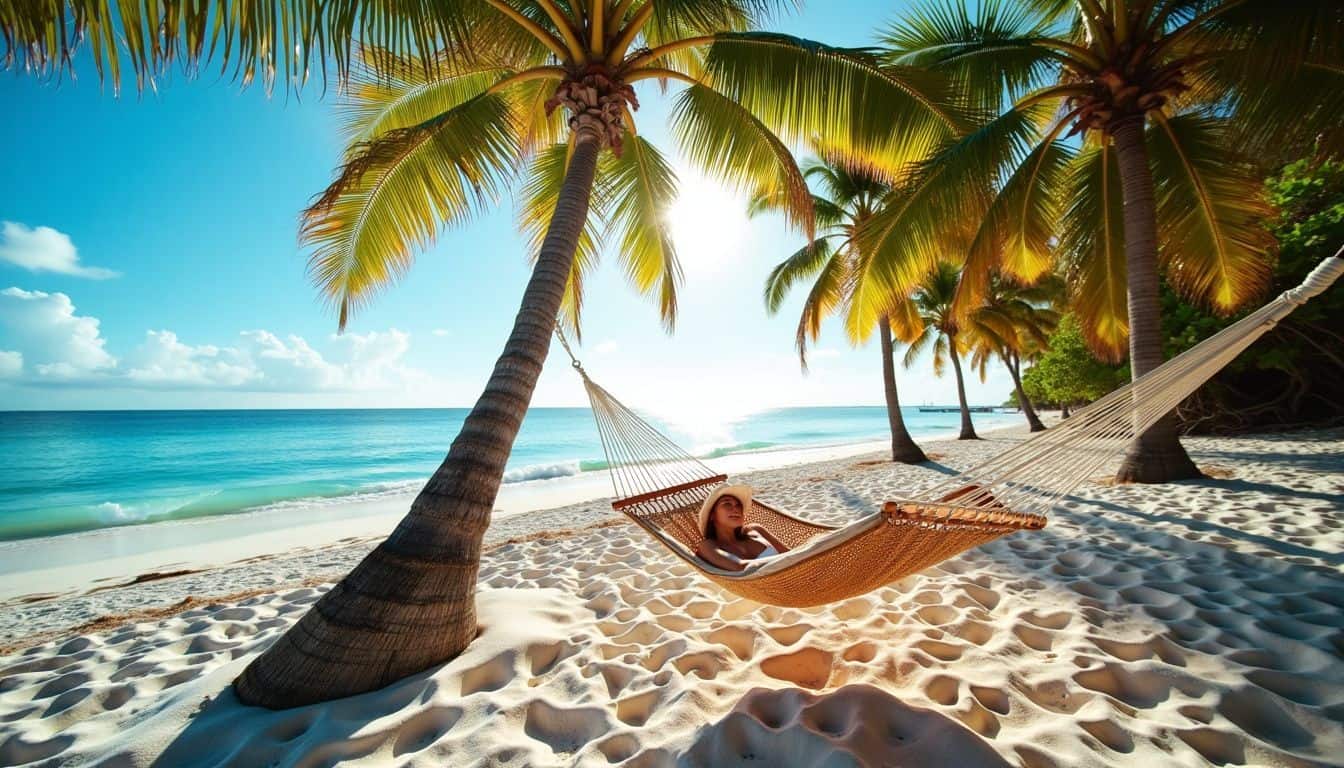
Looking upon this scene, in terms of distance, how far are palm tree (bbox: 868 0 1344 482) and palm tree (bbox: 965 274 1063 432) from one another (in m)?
5.42

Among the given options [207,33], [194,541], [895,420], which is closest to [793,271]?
[895,420]

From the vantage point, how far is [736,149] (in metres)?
3.10

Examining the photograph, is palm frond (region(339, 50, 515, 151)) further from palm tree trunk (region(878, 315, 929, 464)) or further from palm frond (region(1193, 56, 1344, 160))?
palm tree trunk (region(878, 315, 929, 464))

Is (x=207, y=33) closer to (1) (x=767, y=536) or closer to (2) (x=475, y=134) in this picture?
(2) (x=475, y=134)

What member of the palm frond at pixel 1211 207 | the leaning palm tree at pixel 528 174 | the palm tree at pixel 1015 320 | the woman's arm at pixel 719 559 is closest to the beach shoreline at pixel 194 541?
the leaning palm tree at pixel 528 174

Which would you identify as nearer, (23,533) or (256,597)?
(256,597)

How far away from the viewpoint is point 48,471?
12.1 m

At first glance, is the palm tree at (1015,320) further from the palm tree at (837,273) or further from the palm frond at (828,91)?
the palm frond at (828,91)

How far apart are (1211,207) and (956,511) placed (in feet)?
15.6

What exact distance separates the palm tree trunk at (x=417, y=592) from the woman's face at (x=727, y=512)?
0.97m

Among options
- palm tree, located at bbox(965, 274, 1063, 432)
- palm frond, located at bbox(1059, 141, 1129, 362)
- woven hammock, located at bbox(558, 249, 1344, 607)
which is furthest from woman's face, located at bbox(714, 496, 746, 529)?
palm tree, located at bbox(965, 274, 1063, 432)

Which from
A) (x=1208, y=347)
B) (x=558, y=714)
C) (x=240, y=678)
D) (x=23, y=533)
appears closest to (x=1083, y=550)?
(x=1208, y=347)

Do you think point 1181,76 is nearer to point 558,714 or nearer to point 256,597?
point 558,714

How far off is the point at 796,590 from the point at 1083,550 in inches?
78.6
